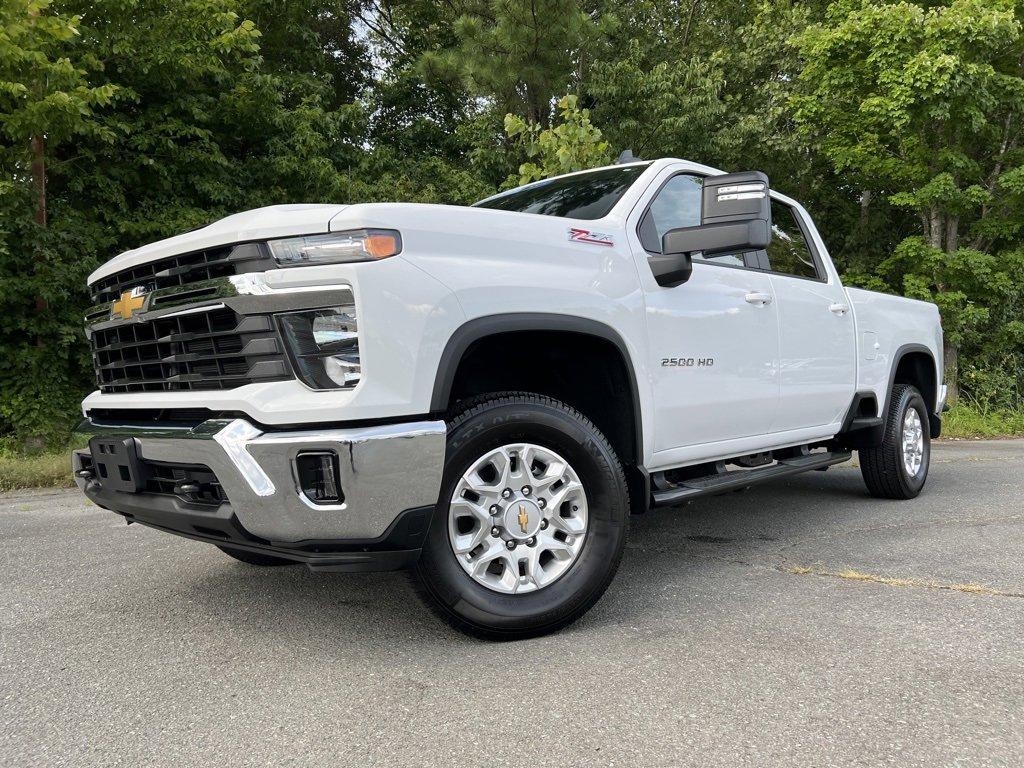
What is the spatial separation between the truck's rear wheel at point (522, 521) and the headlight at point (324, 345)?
43cm

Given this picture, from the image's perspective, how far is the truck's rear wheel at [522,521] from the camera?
2732 mm

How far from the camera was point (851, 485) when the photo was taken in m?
6.34

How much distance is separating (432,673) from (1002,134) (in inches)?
628

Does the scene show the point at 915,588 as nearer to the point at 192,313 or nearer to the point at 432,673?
the point at 432,673

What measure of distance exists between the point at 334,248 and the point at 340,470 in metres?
0.71

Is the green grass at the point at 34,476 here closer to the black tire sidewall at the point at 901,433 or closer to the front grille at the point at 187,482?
the front grille at the point at 187,482

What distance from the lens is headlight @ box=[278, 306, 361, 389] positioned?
2547mm

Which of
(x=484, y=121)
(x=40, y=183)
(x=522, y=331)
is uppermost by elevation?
(x=484, y=121)

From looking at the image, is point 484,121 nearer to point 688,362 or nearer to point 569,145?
point 569,145

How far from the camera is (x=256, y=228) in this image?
103 inches

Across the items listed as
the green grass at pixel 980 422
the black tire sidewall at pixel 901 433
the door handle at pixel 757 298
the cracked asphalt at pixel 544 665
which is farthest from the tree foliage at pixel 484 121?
the cracked asphalt at pixel 544 665

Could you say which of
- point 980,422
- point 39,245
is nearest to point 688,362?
point 39,245

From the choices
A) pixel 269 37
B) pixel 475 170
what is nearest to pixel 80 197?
pixel 269 37

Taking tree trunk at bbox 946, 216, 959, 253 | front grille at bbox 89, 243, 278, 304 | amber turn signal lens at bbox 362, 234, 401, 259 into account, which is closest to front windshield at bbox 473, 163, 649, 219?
amber turn signal lens at bbox 362, 234, 401, 259
